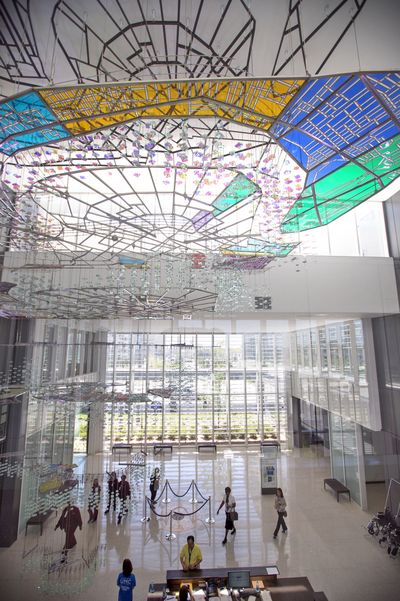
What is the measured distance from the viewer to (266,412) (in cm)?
747

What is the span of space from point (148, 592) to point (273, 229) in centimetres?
686

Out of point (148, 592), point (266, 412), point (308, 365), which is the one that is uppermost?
point (308, 365)

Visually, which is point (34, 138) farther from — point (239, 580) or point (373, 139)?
point (239, 580)

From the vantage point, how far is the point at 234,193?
535 centimetres

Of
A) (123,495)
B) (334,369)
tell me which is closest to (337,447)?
(334,369)

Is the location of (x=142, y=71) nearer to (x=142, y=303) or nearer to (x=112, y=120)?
(x=112, y=120)

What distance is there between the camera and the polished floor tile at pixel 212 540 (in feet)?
18.2

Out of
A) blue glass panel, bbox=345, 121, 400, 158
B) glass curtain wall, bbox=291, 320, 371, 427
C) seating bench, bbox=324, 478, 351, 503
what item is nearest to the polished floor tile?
seating bench, bbox=324, 478, 351, 503

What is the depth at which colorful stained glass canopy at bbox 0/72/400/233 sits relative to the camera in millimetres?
2992

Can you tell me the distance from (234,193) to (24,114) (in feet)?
10.3

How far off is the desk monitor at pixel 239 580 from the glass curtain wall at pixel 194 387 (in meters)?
2.50

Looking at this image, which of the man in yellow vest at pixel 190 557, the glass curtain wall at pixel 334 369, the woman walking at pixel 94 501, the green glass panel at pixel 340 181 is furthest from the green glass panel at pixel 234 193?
the man in yellow vest at pixel 190 557

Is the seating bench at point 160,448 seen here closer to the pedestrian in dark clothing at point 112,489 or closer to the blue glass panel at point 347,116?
the pedestrian in dark clothing at point 112,489

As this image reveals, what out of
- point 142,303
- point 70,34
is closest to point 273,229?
point 142,303
